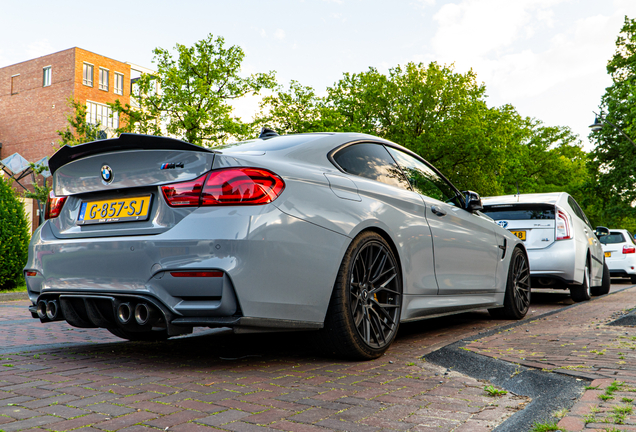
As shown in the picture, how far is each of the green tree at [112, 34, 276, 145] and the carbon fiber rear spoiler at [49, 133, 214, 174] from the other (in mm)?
21214

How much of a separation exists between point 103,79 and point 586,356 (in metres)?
48.1

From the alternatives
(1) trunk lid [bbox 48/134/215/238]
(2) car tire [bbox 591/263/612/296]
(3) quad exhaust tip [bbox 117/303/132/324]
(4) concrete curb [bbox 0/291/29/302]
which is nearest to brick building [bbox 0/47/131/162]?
(4) concrete curb [bbox 0/291/29/302]

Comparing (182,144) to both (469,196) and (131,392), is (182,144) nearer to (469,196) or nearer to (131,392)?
(131,392)

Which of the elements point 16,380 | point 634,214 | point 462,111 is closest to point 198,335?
point 16,380

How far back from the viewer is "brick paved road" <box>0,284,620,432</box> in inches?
98.0

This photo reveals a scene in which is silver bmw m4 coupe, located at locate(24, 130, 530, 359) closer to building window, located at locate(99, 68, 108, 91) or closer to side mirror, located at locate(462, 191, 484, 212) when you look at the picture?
side mirror, located at locate(462, 191, 484, 212)

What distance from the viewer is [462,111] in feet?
113

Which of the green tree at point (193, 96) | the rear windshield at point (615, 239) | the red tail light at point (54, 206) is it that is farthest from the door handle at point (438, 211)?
the green tree at point (193, 96)

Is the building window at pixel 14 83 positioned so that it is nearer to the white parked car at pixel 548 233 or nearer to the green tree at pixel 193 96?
the green tree at pixel 193 96

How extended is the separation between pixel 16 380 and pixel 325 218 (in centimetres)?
199

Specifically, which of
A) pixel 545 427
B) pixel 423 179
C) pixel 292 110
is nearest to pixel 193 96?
pixel 292 110

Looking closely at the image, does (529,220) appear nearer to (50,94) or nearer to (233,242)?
(233,242)

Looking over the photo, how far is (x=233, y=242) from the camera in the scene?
9.95 feet

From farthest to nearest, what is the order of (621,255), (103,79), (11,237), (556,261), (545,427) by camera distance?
(103,79)
(621,255)
(11,237)
(556,261)
(545,427)
